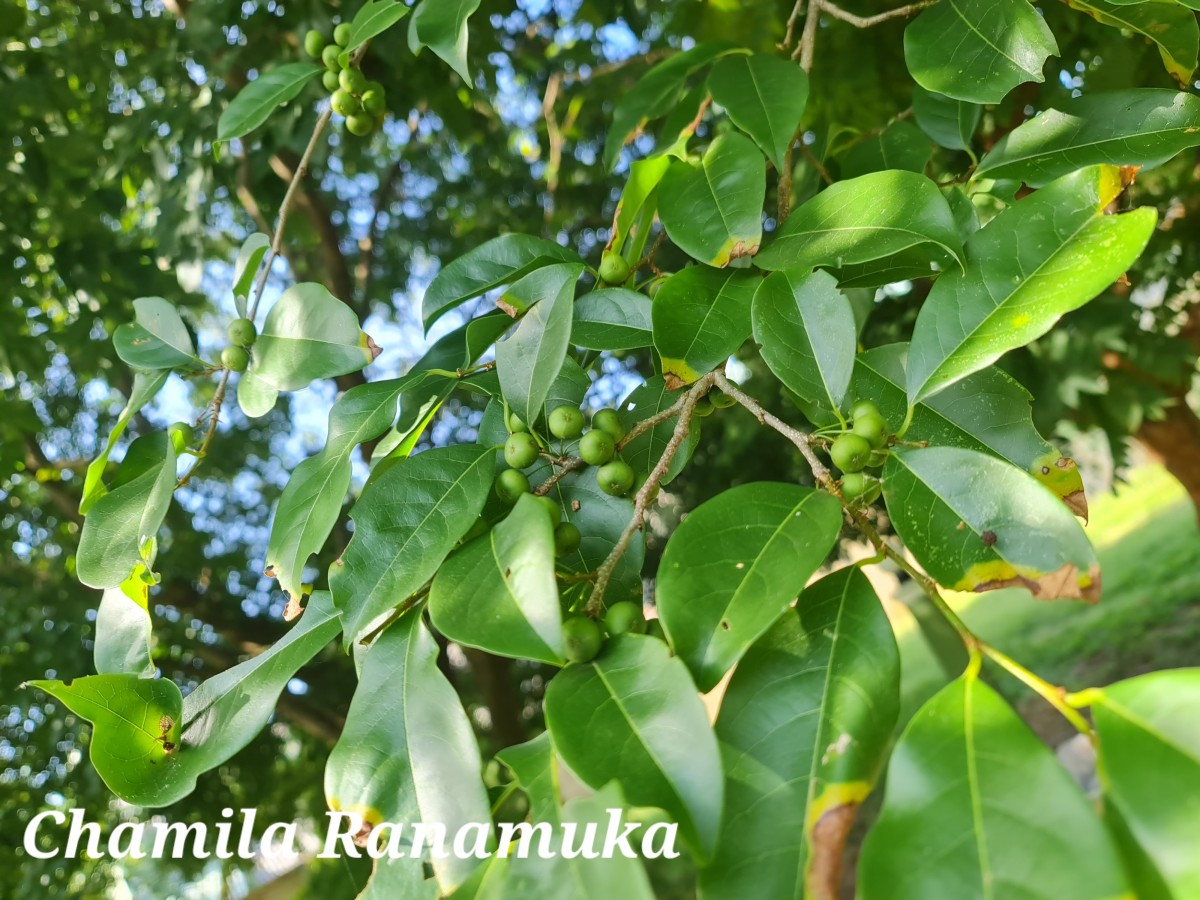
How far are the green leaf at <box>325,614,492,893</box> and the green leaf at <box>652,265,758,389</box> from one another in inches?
11.4

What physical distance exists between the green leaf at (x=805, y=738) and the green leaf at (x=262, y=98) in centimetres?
91

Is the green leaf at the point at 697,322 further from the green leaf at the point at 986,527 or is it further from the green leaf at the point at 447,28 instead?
the green leaf at the point at 447,28

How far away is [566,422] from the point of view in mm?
751

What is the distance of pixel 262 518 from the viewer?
11.8ft

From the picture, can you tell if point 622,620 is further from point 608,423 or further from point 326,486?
point 326,486

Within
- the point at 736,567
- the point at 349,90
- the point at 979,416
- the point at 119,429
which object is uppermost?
the point at 349,90

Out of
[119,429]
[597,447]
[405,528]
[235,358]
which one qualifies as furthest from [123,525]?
[597,447]

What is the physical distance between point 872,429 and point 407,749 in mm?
396

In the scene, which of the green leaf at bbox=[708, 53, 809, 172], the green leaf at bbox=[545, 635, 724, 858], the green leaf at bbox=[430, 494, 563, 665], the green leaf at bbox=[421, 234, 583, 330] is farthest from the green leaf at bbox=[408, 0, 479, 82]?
the green leaf at bbox=[545, 635, 724, 858]

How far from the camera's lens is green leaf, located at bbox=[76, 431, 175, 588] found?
849 millimetres

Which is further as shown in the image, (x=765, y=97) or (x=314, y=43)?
(x=314, y=43)

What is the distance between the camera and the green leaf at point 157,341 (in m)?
1.03

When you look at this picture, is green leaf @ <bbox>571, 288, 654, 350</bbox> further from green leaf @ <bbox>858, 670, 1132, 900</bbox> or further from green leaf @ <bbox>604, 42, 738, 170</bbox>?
green leaf @ <bbox>604, 42, 738, 170</bbox>

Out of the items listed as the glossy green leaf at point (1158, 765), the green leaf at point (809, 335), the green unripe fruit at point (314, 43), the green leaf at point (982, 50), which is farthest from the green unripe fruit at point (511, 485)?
the green unripe fruit at point (314, 43)
